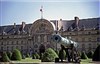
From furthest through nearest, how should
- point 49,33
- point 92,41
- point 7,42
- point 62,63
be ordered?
point 7,42
point 49,33
point 92,41
point 62,63


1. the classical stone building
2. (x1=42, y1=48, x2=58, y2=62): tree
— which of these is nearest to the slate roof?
the classical stone building

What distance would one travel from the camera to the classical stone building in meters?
60.2

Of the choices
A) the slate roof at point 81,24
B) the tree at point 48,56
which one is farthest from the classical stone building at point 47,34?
Answer: the tree at point 48,56

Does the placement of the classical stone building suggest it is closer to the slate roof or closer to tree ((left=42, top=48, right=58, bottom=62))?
the slate roof

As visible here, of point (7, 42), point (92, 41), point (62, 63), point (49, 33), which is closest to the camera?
point (62, 63)

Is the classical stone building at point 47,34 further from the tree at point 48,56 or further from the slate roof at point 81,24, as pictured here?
the tree at point 48,56

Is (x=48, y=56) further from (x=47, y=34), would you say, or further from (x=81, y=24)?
(x=81, y=24)

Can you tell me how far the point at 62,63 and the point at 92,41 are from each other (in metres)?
37.6

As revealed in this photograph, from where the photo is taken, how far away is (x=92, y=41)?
59688 millimetres

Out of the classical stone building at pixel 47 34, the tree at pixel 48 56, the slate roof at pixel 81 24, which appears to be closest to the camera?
the tree at pixel 48 56

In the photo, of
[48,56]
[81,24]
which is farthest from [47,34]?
[48,56]

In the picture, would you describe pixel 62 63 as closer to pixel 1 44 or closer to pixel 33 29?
pixel 33 29

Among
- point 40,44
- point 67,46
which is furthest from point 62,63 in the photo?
point 40,44

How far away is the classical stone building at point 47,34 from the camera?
60188 mm
